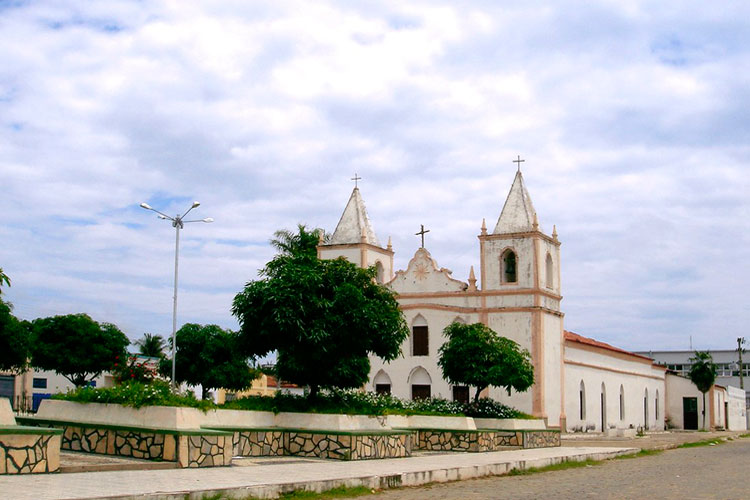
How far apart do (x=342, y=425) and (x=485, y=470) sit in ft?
9.93

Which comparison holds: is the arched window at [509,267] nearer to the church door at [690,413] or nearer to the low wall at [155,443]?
the church door at [690,413]

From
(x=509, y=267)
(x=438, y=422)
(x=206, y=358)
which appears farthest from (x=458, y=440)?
(x=206, y=358)

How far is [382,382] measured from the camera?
46031mm

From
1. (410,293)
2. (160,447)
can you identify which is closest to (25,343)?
(410,293)

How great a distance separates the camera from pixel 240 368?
51750 millimetres

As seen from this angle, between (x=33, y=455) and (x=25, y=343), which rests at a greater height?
(x=25, y=343)

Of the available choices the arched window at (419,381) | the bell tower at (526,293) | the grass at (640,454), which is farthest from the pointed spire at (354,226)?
the grass at (640,454)

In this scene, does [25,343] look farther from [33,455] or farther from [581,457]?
[33,455]

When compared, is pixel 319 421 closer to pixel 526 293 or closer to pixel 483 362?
pixel 483 362

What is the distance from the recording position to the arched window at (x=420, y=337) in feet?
149

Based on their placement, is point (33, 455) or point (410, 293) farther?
point (410, 293)

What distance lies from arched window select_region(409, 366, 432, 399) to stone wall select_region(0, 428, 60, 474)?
33678mm

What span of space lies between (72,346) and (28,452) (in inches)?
1528

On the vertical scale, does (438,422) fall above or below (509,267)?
below
